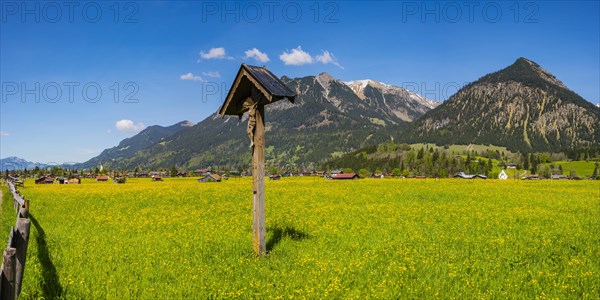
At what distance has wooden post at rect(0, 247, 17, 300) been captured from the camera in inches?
196

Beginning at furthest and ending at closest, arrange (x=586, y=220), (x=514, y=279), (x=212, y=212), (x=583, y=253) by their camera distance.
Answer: (x=212, y=212) < (x=586, y=220) < (x=583, y=253) < (x=514, y=279)

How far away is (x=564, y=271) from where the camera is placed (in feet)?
33.1

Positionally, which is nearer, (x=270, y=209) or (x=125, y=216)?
(x=125, y=216)

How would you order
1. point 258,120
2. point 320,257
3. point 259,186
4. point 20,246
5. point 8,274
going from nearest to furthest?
1. point 8,274
2. point 20,246
3. point 320,257
4. point 259,186
5. point 258,120

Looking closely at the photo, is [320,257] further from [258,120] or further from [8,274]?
[8,274]

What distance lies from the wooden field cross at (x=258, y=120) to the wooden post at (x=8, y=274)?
658 centimetres

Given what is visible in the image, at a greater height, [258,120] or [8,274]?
[258,120]

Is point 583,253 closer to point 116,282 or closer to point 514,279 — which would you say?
point 514,279

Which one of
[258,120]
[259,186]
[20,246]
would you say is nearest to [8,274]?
[20,246]

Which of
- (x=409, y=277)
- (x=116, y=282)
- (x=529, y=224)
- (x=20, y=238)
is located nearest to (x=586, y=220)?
(x=529, y=224)

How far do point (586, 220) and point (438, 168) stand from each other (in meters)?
188

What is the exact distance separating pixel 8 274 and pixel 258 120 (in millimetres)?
7313

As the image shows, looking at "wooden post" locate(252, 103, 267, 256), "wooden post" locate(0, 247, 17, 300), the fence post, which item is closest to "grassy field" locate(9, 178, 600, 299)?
"wooden post" locate(252, 103, 267, 256)

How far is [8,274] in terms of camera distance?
5039mm
